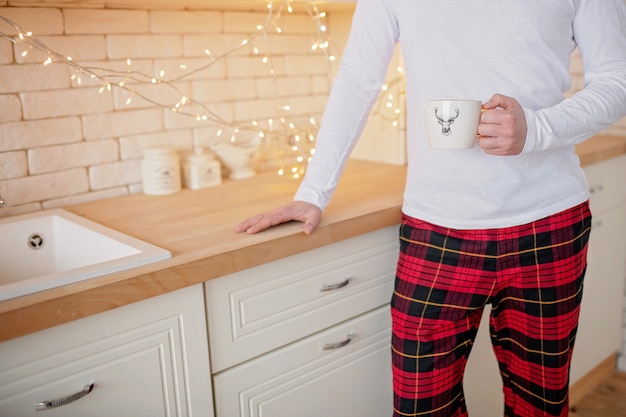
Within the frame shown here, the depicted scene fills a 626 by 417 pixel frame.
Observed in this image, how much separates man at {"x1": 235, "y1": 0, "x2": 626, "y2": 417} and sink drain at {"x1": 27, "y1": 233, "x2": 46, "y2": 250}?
0.49m

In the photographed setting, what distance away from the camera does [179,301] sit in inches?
44.3

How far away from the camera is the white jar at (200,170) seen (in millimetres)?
1717

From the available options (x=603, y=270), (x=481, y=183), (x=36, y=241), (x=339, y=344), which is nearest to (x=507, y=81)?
(x=481, y=183)

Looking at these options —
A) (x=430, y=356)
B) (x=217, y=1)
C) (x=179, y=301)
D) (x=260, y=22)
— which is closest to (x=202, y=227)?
(x=179, y=301)

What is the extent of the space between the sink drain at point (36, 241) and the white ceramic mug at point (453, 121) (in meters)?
0.90

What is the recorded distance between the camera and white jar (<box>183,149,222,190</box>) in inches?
67.6

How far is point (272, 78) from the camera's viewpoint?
6.42 feet

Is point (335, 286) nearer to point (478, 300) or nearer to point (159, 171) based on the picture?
point (478, 300)

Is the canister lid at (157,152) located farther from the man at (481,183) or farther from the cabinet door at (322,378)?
the cabinet door at (322,378)

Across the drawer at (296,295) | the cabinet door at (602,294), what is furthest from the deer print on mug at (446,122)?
the cabinet door at (602,294)

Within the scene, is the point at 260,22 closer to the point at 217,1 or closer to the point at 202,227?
the point at 217,1

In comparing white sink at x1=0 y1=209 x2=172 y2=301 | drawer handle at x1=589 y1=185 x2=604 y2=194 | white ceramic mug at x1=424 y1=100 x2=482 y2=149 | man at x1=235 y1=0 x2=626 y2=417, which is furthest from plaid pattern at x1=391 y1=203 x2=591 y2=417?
drawer handle at x1=589 y1=185 x2=604 y2=194

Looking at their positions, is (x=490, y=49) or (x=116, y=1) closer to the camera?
(x=490, y=49)

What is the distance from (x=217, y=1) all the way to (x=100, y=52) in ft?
1.01
